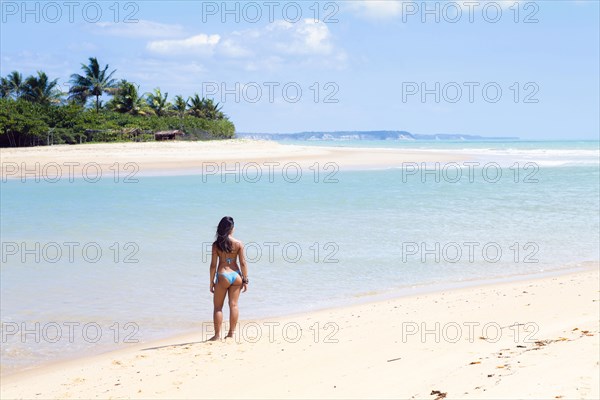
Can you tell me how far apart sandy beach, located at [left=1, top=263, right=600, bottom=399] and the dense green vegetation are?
153ft

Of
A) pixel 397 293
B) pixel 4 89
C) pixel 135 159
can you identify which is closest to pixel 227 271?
pixel 397 293

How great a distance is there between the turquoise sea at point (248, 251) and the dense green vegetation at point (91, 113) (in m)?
27.7

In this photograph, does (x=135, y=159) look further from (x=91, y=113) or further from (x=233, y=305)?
(x=233, y=305)

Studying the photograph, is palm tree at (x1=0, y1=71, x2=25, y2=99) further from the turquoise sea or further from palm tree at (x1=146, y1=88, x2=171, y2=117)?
the turquoise sea

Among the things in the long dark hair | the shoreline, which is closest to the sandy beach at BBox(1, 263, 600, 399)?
the shoreline

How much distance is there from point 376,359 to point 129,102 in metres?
65.5

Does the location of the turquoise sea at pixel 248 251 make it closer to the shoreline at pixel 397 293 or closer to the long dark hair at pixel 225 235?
the shoreline at pixel 397 293

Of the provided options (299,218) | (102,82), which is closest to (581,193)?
(299,218)

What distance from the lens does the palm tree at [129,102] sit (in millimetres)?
67062

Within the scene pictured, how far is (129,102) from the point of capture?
6706 cm

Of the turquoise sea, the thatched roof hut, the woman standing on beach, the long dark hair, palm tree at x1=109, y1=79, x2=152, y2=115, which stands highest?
palm tree at x1=109, y1=79, x2=152, y2=115

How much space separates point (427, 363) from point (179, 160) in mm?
39446

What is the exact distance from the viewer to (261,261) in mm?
11008

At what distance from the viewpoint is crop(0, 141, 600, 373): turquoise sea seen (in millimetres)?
7852
